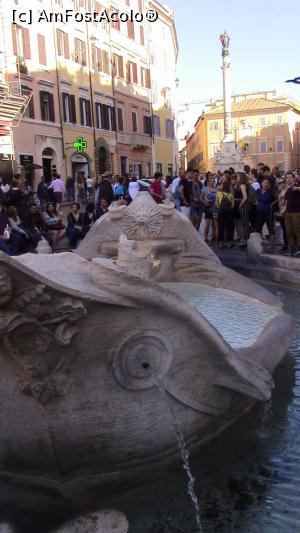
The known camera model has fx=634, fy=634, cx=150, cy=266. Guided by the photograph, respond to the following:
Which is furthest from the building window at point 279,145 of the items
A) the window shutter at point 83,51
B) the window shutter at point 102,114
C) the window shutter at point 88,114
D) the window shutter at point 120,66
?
the window shutter at point 83,51

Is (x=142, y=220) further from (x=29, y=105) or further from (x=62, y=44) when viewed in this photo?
(x=62, y=44)

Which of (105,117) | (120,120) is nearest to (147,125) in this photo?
(120,120)

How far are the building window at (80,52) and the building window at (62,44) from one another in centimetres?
100

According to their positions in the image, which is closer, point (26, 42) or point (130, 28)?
point (26, 42)

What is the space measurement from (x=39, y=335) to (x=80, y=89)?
33.5 metres

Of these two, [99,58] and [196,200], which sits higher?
[99,58]

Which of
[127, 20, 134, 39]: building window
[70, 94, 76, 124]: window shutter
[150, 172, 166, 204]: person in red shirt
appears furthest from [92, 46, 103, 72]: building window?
[150, 172, 166, 204]: person in red shirt

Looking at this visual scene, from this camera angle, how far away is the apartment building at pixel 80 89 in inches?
1105

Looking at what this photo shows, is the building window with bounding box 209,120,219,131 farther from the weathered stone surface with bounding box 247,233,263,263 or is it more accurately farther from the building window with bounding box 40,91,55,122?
the weathered stone surface with bounding box 247,233,263,263

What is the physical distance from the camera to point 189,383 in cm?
261

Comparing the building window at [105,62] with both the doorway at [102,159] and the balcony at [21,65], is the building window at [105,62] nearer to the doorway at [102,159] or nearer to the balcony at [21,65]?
the doorway at [102,159]

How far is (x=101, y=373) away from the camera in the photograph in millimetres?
2426

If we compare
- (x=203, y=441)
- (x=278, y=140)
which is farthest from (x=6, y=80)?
(x=278, y=140)

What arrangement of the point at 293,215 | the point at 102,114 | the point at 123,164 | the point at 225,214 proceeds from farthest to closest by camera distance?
the point at 123,164 < the point at 102,114 < the point at 225,214 < the point at 293,215
